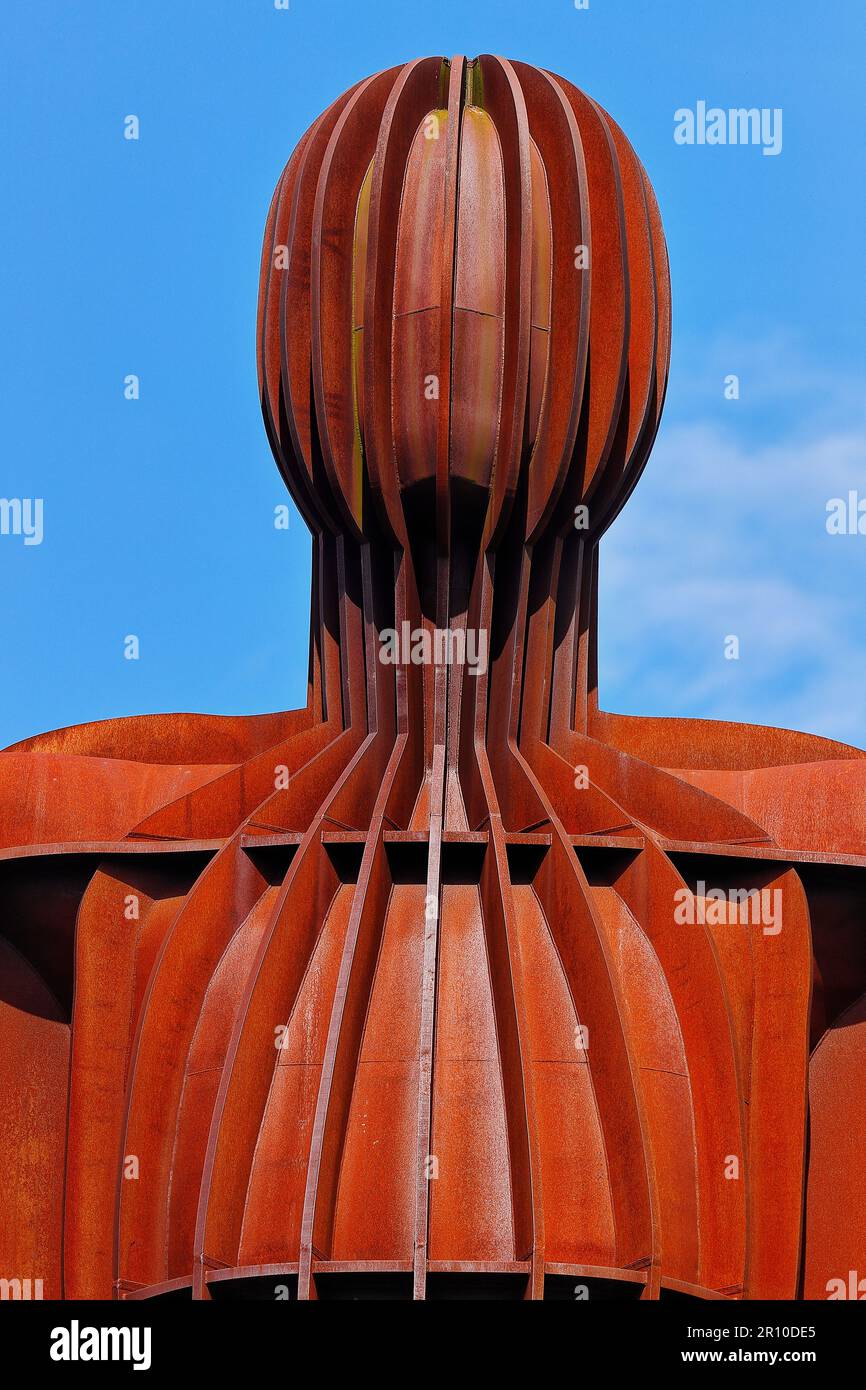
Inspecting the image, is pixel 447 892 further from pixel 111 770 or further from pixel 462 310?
pixel 462 310

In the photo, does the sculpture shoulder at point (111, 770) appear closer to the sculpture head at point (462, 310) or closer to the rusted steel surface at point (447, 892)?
the rusted steel surface at point (447, 892)

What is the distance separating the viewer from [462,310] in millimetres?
20438

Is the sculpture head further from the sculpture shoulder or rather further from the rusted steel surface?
the sculpture shoulder

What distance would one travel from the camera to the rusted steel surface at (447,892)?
59.3 ft

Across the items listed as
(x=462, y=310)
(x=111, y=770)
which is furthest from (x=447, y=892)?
(x=462, y=310)

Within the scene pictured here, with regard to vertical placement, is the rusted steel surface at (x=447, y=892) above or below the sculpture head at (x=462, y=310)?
below

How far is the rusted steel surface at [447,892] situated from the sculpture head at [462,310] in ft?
0.15

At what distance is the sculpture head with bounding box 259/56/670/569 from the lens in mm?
20422

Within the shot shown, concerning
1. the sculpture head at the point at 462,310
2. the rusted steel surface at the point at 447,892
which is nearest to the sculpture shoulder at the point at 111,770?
the rusted steel surface at the point at 447,892

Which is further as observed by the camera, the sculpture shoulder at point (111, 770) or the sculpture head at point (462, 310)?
the sculpture shoulder at point (111, 770)

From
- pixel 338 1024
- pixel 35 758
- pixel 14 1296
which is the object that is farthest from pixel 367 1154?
pixel 35 758

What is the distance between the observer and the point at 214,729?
24.2 m
